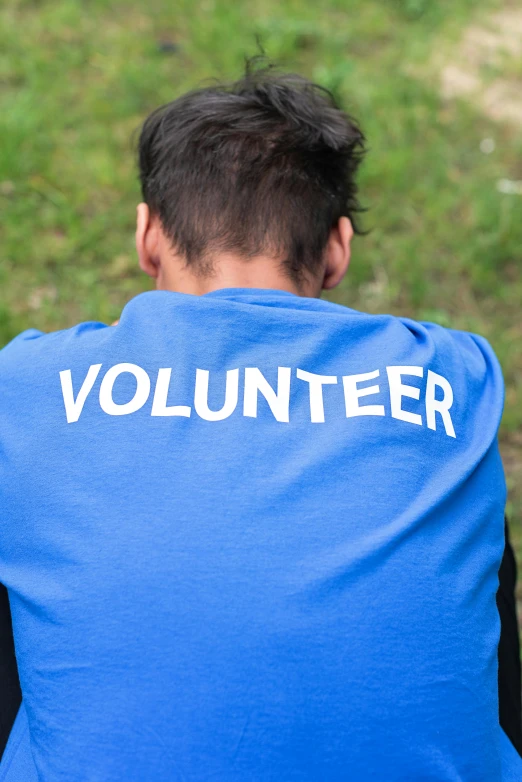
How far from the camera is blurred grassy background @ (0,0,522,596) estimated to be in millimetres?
3164

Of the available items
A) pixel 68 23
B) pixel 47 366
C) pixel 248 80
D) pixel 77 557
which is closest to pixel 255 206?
pixel 248 80

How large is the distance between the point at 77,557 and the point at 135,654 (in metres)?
0.19

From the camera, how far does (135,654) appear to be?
1253 mm

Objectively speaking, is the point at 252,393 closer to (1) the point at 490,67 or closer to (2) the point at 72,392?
(2) the point at 72,392

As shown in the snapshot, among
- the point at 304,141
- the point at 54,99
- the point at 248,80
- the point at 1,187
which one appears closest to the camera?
the point at 304,141

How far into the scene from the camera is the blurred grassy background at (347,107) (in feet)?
10.4

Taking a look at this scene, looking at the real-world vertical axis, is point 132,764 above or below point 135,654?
below

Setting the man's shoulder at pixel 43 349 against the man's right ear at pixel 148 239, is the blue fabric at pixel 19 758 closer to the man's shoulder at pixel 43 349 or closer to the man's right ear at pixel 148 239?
the man's shoulder at pixel 43 349

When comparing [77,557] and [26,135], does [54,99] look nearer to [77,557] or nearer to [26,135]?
[26,135]

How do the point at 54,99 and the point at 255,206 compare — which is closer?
the point at 255,206

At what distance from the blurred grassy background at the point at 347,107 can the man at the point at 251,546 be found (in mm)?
1446

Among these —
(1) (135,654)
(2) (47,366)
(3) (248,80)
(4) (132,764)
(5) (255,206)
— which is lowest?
(4) (132,764)

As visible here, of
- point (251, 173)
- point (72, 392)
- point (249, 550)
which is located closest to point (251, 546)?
point (249, 550)

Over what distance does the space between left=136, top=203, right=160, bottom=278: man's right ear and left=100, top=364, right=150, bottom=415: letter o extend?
0.71 meters
